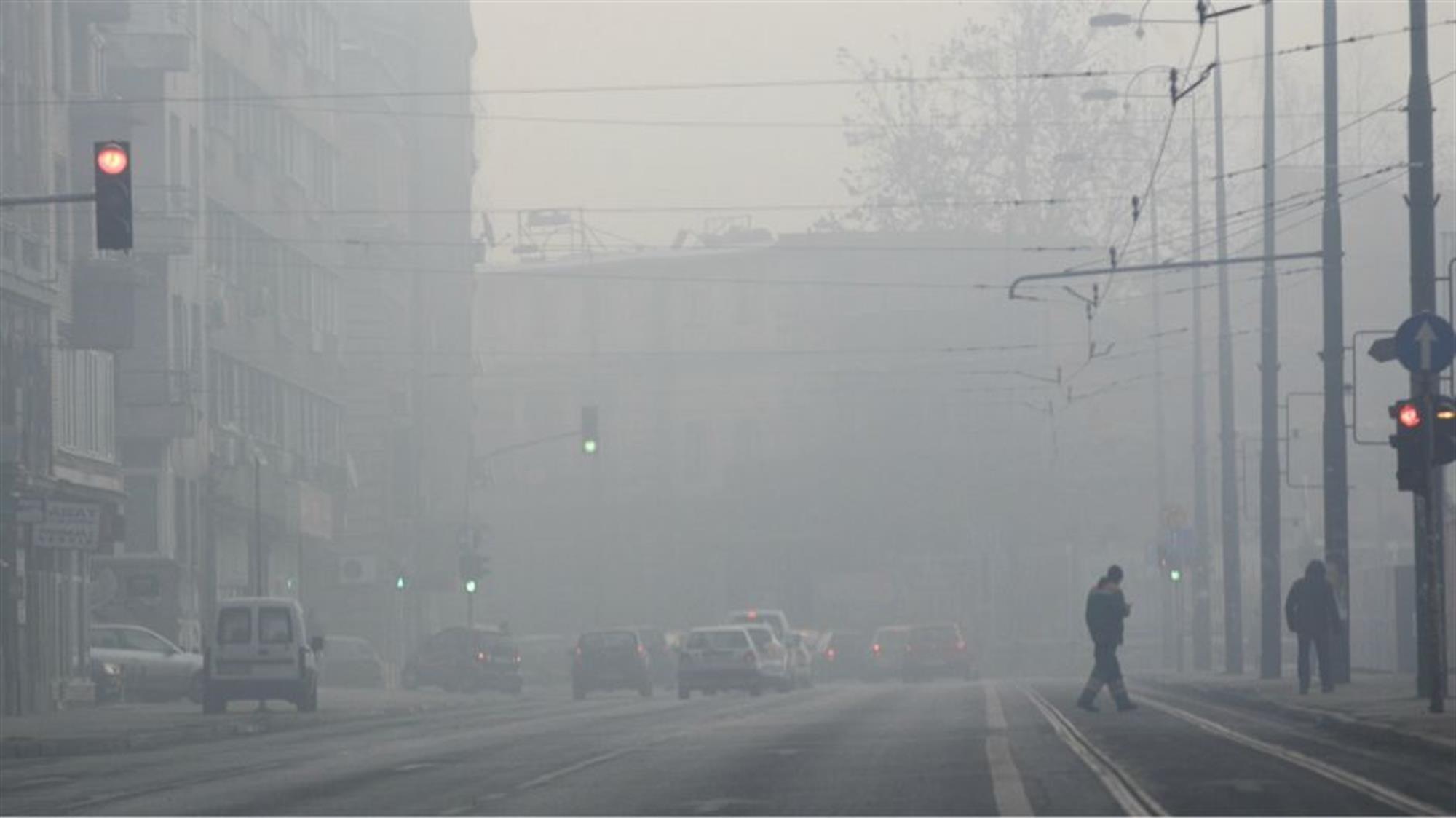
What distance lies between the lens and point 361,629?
81250 millimetres

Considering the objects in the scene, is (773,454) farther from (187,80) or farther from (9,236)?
(9,236)

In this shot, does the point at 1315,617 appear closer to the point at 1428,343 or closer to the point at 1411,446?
the point at 1411,446

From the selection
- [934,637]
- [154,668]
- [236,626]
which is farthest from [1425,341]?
[934,637]

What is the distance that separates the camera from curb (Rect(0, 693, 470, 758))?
3200 centimetres

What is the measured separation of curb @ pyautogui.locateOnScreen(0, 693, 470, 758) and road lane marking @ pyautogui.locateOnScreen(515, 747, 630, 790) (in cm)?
816

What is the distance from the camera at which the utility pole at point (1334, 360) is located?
1502 inches

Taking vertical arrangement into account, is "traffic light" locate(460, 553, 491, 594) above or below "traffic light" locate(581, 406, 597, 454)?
below

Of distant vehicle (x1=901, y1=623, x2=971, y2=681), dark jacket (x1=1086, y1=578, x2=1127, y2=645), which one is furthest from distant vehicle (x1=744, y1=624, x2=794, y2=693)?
dark jacket (x1=1086, y1=578, x2=1127, y2=645)

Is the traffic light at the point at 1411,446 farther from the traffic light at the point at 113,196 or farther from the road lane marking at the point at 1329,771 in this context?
the traffic light at the point at 113,196

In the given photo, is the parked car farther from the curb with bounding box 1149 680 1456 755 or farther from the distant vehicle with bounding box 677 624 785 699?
the curb with bounding box 1149 680 1456 755

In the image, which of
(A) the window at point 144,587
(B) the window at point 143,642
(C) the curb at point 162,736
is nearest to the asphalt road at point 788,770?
(C) the curb at point 162,736

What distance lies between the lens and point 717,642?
5447cm

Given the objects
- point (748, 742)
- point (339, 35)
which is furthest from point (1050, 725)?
point (339, 35)

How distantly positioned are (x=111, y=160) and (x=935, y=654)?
41.9 m
